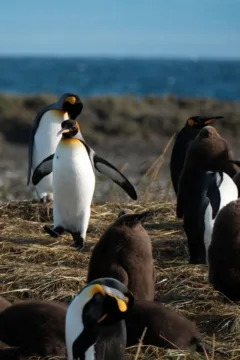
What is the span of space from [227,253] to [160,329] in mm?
1095

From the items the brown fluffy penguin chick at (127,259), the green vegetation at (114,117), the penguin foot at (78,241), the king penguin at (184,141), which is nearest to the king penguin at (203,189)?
the penguin foot at (78,241)

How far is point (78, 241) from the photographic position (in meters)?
7.39

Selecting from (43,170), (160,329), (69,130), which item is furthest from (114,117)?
(160,329)

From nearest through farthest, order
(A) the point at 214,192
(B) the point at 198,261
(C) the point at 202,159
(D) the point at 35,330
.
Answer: (D) the point at 35,330, (B) the point at 198,261, (A) the point at 214,192, (C) the point at 202,159

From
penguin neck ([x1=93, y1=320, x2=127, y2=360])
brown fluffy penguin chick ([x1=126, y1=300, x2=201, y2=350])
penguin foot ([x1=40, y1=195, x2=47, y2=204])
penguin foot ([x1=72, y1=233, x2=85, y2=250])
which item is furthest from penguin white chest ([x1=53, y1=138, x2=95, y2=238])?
penguin neck ([x1=93, y1=320, x2=127, y2=360])

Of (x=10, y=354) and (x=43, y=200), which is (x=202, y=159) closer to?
(x=43, y=200)

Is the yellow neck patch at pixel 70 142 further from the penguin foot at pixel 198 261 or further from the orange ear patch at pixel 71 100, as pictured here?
the penguin foot at pixel 198 261

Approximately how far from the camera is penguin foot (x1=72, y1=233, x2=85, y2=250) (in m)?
7.25

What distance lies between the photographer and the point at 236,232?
19.1ft

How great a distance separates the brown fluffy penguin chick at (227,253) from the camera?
19.1 ft

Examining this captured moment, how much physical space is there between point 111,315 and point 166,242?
308 cm

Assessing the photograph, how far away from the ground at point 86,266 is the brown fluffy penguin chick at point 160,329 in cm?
7

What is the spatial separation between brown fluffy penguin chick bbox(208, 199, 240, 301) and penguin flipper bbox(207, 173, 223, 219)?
3.39 feet

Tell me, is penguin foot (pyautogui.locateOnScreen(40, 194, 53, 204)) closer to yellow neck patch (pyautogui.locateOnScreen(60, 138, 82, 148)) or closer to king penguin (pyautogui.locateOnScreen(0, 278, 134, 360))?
yellow neck patch (pyautogui.locateOnScreen(60, 138, 82, 148))
